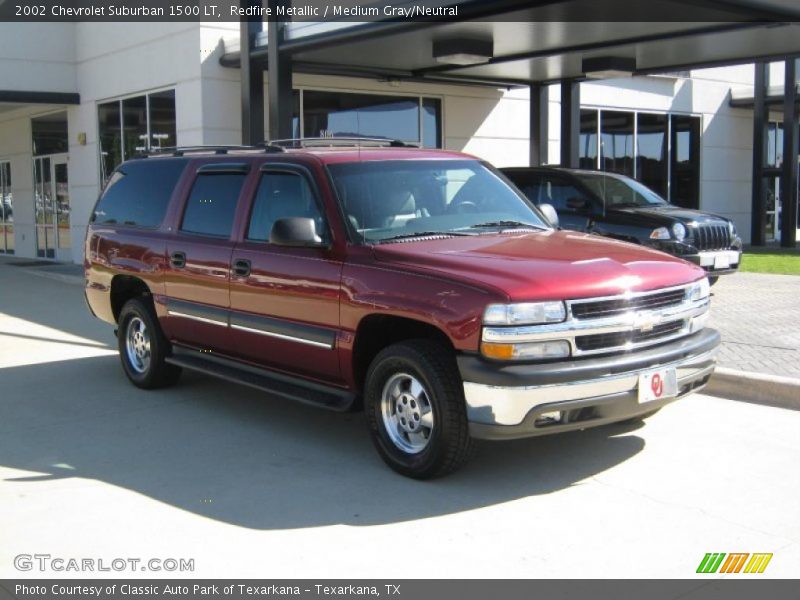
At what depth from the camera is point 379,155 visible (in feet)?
21.3

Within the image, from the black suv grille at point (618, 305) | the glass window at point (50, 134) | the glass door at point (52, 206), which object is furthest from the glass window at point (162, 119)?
the black suv grille at point (618, 305)

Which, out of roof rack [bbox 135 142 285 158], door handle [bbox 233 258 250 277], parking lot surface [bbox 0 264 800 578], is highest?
roof rack [bbox 135 142 285 158]

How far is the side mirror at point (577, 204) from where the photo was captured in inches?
474

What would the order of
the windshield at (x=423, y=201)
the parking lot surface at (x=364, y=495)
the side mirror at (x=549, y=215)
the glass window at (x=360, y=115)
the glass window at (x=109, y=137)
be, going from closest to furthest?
the parking lot surface at (x=364, y=495) < the windshield at (x=423, y=201) < the side mirror at (x=549, y=215) < the glass window at (x=360, y=115) < the glass window at (x=109, y=137)

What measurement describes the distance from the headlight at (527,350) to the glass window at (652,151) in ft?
59.0

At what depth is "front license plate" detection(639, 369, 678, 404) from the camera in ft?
16.8

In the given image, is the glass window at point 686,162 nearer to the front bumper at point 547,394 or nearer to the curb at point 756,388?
the curb at point 756,388

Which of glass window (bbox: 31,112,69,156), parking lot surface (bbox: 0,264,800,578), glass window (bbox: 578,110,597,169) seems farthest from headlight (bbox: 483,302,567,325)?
glass window (bbox: 31,112,69,156)

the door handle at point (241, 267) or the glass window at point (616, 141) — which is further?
the glass window at point (616, 141)

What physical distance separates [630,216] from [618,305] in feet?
23.3

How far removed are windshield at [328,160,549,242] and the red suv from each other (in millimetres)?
15

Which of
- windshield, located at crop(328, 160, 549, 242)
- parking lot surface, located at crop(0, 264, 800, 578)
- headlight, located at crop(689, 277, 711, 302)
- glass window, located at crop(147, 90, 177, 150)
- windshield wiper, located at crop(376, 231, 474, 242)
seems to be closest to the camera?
parking lot surface, located at crop(0, 264, 800, 578)

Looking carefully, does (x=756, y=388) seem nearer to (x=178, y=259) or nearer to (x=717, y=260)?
(x=178, y=259)

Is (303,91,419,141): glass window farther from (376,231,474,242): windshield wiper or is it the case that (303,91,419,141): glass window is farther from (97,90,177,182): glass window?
(376,231,474,242): windshield wiper
